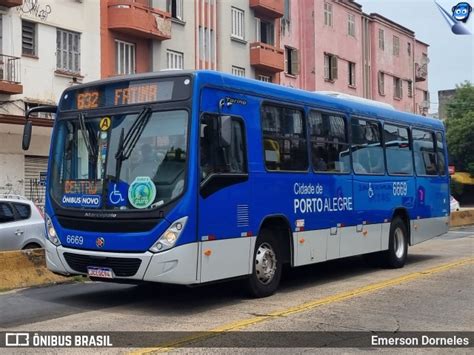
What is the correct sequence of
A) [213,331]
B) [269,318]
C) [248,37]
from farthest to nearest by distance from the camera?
[248,37] → [269,318] → [213,331]

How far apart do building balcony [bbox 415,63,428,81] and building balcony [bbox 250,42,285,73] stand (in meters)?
22.5

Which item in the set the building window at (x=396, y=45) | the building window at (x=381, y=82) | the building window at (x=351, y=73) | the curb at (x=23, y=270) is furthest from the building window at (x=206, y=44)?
the building window at (x=396, y=45)

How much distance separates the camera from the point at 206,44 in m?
31.6

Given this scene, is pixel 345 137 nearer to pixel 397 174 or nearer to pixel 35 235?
pixel 397 174

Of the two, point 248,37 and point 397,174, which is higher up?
point 248,37

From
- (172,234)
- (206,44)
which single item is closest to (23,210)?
(172,234)

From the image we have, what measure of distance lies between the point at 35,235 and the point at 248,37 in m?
24.1

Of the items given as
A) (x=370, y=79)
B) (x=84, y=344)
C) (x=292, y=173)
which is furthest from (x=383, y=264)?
(x=370, y=79)

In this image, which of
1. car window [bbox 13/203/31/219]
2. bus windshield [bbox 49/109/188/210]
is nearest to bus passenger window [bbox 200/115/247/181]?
bus windshield [bbox 49/109/188/210]

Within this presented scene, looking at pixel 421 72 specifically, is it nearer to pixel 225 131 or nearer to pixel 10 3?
pixel 10 3

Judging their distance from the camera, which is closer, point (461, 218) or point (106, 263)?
point (106, 263)

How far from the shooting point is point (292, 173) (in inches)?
395

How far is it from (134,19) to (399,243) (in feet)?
55.0

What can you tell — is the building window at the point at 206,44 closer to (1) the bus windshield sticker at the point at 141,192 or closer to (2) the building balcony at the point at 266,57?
(2) the building balcony at the point at 266,57
